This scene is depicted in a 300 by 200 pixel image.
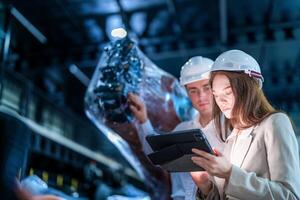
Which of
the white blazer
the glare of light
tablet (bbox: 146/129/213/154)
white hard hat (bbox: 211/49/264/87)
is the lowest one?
the white blazer

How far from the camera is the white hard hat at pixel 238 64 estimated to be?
6.89 feet

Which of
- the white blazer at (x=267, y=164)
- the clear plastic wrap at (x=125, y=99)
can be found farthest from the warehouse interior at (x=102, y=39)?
the white blazer at (x=267, y=164)

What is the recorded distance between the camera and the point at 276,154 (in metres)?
1.89

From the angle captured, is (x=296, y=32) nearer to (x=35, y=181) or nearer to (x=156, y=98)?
(x=156, y=98)

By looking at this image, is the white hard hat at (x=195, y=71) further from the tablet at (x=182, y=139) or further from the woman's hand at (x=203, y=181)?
the tablet at (x=182, y=139)

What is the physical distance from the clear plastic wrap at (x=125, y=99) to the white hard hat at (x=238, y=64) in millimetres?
1424

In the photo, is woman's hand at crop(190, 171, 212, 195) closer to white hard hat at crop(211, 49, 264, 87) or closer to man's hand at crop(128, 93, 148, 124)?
white hard hat at crop(211, 49, 264, 87)

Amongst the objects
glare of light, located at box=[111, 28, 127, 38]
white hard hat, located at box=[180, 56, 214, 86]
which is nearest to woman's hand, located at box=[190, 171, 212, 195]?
white hard hat, located at box=[180, 56, 214, 86]

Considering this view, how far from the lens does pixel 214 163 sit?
74.1 inches

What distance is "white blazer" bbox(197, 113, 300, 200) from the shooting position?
1829 millimetres

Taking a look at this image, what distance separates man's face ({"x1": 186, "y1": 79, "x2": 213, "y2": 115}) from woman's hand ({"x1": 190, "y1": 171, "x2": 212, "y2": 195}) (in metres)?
0.97

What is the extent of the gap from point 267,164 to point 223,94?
392 mm

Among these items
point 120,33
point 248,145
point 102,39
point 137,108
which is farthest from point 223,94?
point 102,39

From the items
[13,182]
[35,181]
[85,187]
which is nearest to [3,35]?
[85,187]
